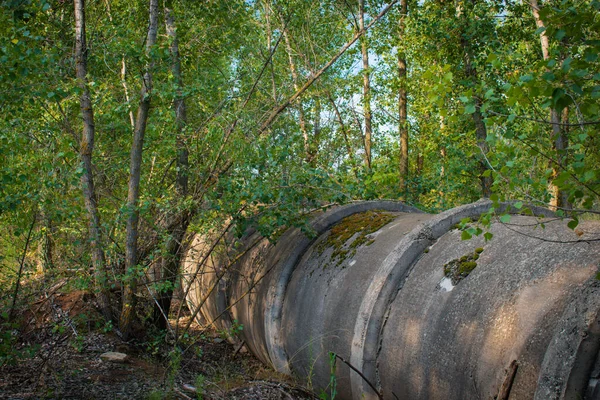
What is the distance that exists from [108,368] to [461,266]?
407 centimetres

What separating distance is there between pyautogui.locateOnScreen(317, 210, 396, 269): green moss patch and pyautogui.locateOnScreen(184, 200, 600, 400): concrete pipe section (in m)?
0.02

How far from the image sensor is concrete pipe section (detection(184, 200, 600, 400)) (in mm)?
3154

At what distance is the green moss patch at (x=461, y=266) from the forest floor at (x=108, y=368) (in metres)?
1.97

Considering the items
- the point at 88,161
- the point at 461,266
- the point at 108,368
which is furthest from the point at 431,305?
the point at 88,161

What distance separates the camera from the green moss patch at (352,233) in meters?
5.56

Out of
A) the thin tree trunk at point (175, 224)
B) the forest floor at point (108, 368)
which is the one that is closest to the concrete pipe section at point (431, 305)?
the forest floor at point (108, 368)

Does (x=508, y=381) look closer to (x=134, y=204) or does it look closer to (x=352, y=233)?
(x=352, y=233)

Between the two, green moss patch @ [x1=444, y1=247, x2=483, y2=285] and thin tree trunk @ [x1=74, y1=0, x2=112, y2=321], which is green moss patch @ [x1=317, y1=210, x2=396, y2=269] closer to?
green moss patch @ [x1=444, y1=247, x2=483, y2=285]

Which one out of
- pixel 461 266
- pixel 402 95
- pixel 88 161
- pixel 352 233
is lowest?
pixel 461 266

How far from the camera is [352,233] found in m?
5.89

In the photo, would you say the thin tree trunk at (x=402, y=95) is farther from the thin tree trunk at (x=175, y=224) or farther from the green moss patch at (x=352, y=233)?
the green moss patch at (x=352, y=233)

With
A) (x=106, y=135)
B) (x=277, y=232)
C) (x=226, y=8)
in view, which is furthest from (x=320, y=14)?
(x=277, y=232)

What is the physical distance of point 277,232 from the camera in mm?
6520

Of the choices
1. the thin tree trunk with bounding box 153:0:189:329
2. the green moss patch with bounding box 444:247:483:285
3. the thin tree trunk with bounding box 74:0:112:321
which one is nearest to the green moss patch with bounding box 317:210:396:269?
the green moss patch with bounding box 444:247:483:285
